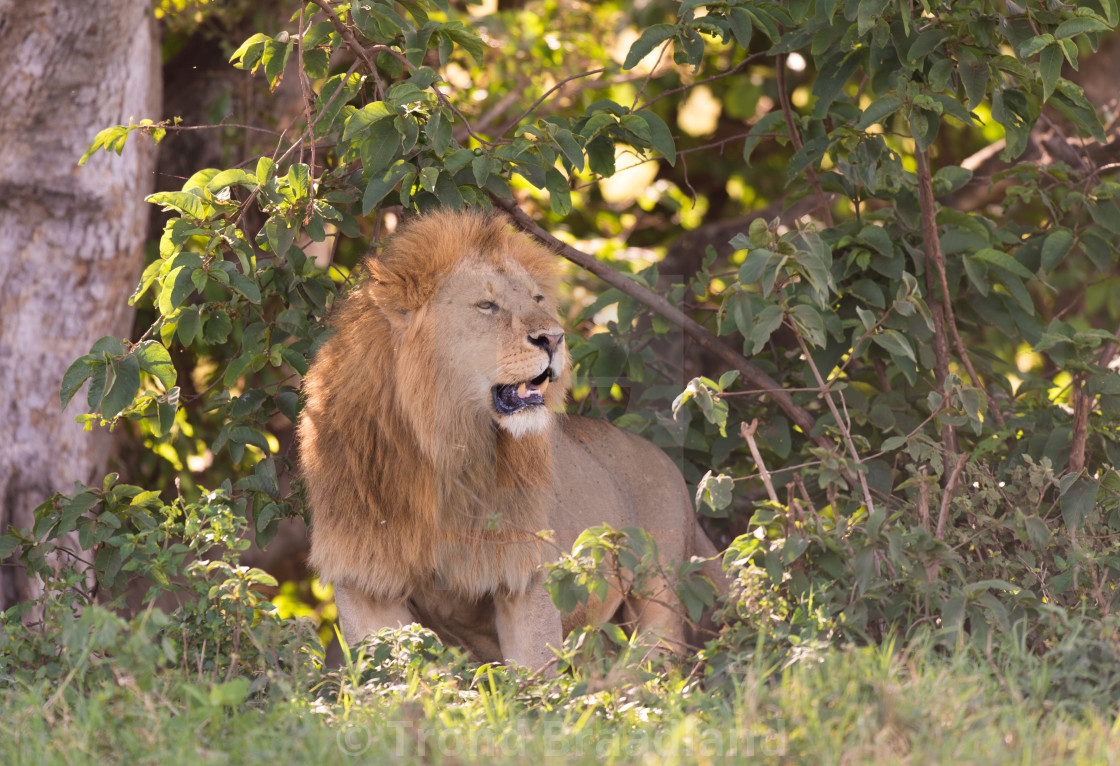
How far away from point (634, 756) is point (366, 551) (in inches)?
58.1

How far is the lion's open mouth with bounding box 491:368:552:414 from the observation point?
12.4 ft

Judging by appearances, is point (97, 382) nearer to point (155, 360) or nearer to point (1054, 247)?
point (155, 360)

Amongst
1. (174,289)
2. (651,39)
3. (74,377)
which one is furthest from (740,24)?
(74,377)

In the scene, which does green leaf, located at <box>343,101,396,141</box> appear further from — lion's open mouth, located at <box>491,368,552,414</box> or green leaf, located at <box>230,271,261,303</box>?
lion's open mouth, located at <box>491,368,552,414</box>

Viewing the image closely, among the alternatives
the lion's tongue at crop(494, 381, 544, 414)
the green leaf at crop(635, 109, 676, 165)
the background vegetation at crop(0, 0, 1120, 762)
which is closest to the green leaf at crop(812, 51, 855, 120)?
the background vegetation at crop(0, 0, 1120, 762)

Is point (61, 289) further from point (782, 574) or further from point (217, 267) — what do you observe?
point (782, 574)

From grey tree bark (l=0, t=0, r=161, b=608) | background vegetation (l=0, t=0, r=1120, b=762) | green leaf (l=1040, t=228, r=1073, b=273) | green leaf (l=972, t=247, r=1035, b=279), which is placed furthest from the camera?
grey tree bark (l=0, t=0, r=161, b=608)

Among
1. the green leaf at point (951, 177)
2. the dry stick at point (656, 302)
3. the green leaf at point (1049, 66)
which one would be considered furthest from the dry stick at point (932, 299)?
the green leaf at point (1049, 66)

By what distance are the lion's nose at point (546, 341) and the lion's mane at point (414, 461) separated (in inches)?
9.0

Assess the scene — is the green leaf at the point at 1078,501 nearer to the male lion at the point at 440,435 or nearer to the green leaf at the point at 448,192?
the male lion at the point at 440,435

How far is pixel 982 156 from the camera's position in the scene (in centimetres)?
712

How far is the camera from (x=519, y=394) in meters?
3.79

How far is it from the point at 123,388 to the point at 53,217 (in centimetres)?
205

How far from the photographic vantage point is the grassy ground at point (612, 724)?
2.66 meters
